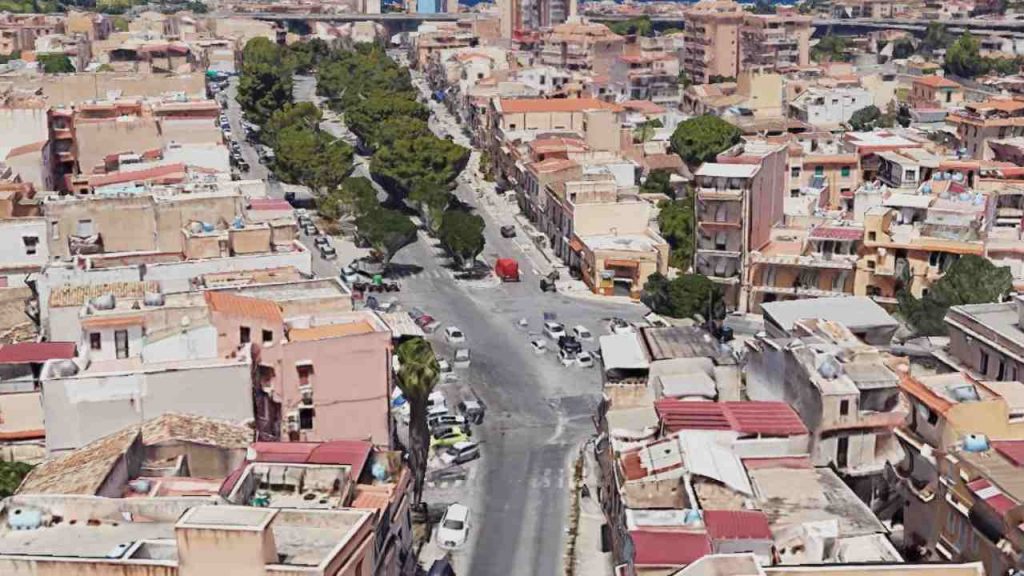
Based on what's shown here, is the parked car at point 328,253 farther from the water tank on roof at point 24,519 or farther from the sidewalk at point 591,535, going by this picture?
the water tank on roof at point 24,519

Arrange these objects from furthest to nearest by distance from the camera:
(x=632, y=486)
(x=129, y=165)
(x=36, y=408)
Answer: (x=129, y=165)
(x=36, y=408)
(x=632, y=486)

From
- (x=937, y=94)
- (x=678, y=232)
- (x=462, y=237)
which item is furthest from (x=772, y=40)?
(x=462, y=237)

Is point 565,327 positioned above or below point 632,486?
below

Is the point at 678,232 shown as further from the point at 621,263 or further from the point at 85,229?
the point at 85,229

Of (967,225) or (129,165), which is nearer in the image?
(967,225)

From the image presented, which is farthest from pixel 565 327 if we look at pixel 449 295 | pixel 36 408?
pixel 36 408

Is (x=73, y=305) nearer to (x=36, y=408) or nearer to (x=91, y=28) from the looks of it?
(x=36, y=408)
